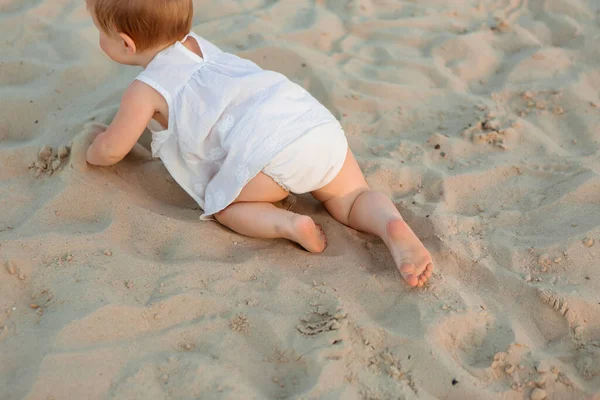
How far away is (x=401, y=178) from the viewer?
249cm

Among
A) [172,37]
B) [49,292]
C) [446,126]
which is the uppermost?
[172,37]

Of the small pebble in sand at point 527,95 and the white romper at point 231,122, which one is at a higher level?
the white romper at point 231,122

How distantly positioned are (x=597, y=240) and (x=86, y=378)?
171 cm

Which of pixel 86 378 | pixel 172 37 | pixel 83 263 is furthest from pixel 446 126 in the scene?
pixel 86 378

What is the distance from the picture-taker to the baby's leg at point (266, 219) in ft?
6.76

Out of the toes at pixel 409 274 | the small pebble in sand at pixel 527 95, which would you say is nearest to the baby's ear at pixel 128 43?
the toes at pixel 409 274

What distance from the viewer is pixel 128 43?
2160 mm

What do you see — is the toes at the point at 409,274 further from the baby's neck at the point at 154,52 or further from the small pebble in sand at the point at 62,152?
the small pebble in sand at the point at 62,152

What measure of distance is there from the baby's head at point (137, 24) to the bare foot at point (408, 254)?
3.34ft

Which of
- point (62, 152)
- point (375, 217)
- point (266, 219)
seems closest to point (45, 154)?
point (62, 152)

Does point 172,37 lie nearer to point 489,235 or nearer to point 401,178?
point 401,178

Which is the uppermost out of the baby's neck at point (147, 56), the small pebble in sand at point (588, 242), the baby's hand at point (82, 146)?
the baby's neck at point (147, 56)

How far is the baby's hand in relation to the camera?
7.48 feet

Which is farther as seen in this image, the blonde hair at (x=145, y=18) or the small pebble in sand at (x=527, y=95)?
the small pebble in sand at (x=527, y=95)
